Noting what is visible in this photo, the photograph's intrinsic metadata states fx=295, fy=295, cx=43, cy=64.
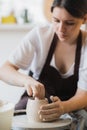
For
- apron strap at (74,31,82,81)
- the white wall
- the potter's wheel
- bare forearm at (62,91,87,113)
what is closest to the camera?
the potter's wheel

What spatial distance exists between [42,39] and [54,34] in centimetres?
6

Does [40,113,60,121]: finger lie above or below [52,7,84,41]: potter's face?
below

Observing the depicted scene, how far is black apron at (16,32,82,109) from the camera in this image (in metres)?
1.21

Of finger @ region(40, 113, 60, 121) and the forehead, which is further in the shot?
the forehead

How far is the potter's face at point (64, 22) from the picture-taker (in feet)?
3.61

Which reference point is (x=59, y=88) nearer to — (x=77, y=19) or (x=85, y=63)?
(x=85, y=63)

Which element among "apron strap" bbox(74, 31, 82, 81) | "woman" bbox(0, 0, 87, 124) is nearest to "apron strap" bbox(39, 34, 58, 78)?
"woman" bbox(0, 0, 87, 124)

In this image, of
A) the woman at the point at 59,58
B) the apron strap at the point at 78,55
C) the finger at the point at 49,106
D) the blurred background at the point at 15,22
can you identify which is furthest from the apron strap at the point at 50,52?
the blurred background at the point at 15,22

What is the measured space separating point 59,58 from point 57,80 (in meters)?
0.11

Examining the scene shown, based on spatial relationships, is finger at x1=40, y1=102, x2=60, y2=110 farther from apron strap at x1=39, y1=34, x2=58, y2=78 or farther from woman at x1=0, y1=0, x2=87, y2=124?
apron strap at x1=39, y1=34, x2=58, y2=78

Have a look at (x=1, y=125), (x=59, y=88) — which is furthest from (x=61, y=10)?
(x=1, y=125)

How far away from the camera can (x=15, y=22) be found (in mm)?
2119

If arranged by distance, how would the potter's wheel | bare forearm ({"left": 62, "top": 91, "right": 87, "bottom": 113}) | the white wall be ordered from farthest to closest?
the white wall → bare forearm ({"left": 62, "top": 91, "right": 87, "bottom": 113}) → the potter's wheel

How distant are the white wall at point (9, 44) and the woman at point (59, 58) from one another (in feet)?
2.01
